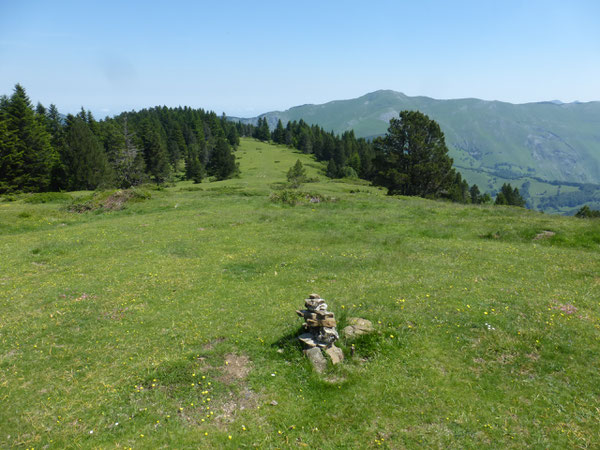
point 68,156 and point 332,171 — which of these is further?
point 332,171

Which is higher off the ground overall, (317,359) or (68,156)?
(68,156)

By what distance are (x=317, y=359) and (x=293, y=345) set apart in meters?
1.12

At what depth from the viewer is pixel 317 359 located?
11.7m

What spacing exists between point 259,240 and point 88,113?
107056 mm

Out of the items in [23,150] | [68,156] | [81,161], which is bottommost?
[81,161]

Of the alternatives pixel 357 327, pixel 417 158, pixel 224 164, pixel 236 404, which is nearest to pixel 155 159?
pixel 224 164

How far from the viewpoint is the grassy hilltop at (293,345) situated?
9.09m

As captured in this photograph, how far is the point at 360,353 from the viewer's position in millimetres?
12102

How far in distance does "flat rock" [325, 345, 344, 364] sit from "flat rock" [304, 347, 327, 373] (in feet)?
0.85

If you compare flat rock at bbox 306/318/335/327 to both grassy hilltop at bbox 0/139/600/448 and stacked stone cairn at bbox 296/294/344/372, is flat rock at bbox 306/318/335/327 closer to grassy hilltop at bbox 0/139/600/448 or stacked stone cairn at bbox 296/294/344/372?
stacked stone cairn at bbox 296/294/344/372

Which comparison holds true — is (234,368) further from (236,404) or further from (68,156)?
(68,156)

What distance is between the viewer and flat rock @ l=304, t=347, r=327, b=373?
11414 mm

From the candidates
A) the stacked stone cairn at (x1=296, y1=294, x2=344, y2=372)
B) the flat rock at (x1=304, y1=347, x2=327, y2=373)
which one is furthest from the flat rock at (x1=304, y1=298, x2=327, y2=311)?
the flat rock at (x1=304, y1=347, x2=327, y2=373)

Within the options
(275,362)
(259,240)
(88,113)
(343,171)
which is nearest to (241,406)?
(275,362)
